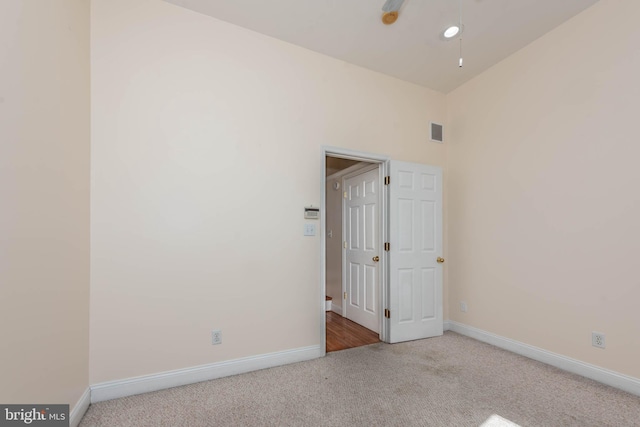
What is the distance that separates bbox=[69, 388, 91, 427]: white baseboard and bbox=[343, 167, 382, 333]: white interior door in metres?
2.85

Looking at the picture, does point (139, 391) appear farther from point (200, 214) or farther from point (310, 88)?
point (310, 88)

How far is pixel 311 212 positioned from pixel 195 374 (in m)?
1.77

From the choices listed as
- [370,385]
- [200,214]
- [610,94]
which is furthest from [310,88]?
[370,385]

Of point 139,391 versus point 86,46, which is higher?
point 86,46

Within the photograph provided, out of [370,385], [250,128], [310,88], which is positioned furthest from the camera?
[310,88]

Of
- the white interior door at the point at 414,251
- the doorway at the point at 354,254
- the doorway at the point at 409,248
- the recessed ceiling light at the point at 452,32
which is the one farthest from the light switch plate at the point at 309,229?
the recessed ceiling light at the point at 452,32

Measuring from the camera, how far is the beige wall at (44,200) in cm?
120

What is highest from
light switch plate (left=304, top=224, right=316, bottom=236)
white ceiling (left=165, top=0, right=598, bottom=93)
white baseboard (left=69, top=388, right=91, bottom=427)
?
white ceiling (left=165, top=0, right=598, bottom=93)

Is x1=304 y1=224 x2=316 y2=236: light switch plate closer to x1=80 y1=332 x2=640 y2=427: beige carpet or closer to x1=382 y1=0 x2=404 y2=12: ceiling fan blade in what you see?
x1=80 y1=332 x2=640 y2=427: beige carpet

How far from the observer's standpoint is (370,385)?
2256 mm

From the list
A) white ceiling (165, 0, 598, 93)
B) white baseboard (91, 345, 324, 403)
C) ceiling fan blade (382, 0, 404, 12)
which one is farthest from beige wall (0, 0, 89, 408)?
ceiling fan blade (382, 0, 404, 12)

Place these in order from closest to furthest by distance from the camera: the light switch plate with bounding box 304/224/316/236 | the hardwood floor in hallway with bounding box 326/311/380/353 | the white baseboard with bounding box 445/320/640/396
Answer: the white baseboard with bounding box 445/320/640/396, the light switch plate with bounding box 304/224/316/236, the hardwood floor in hallway with bounding box 326/311/380/353

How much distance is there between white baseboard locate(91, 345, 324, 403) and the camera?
2.06m

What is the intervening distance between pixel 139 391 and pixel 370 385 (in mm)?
1830
